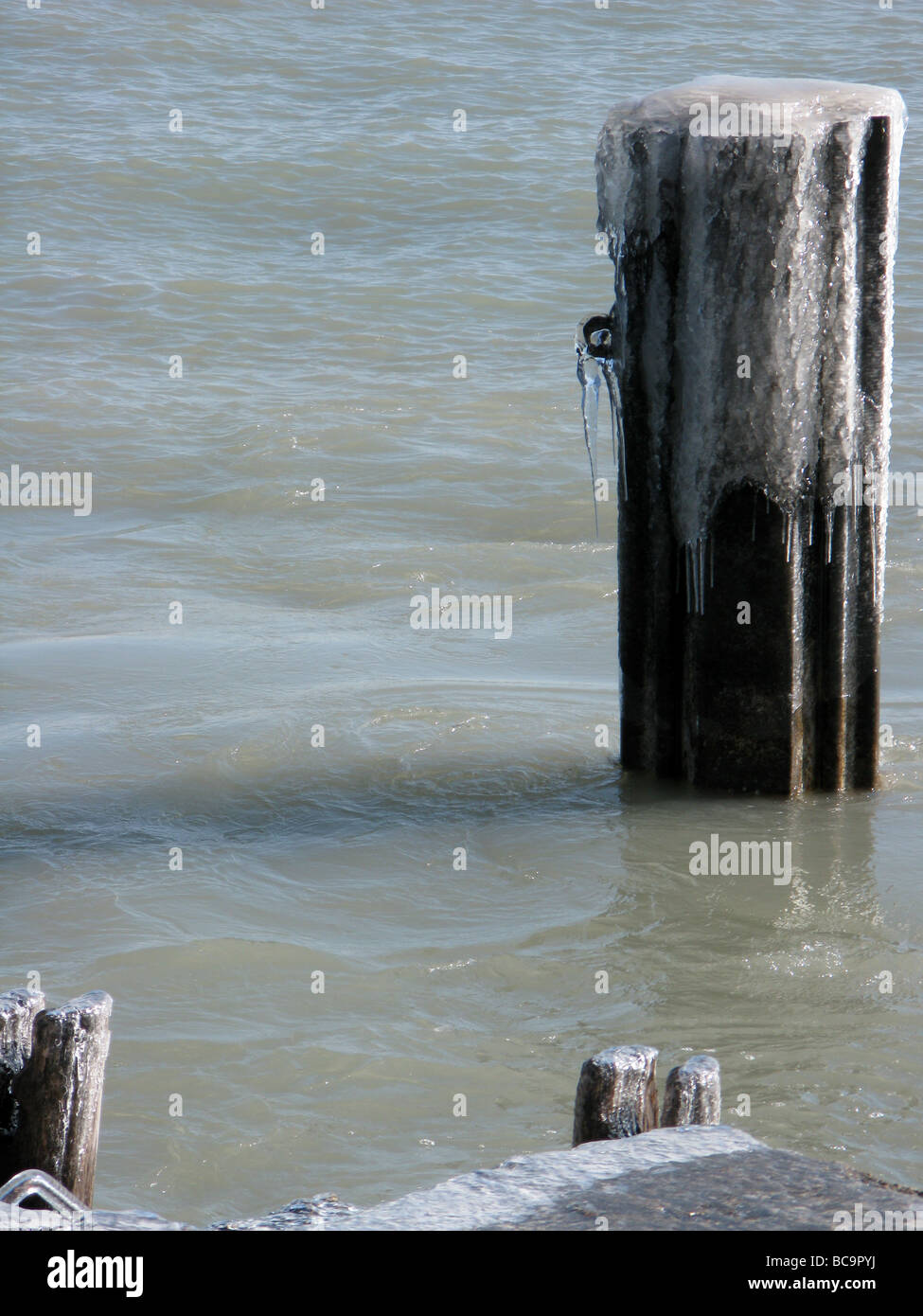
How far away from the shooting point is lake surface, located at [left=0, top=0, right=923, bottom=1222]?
3945mm

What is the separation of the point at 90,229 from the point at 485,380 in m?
4.96

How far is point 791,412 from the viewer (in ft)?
16.5

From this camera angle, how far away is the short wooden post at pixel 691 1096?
2771mm

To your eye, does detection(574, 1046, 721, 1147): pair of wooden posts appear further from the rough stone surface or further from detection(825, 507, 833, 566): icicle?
detection(825, 507, 833, 566): icicle

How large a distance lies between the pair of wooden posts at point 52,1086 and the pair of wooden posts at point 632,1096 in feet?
2.64

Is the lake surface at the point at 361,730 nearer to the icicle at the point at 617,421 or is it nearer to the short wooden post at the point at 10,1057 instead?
the short wooden post at the point at 10,1057

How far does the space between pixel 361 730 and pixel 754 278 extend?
87.0 inches

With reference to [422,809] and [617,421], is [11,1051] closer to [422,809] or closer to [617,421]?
[422,809]

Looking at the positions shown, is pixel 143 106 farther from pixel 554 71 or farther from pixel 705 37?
pixel 705 37

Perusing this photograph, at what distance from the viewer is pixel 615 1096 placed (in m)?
2.76

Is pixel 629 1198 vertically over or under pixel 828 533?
under

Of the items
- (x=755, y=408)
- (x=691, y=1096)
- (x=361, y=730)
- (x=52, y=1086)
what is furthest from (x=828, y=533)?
(x=52, y=1086)

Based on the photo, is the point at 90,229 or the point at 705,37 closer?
the point at 90,229

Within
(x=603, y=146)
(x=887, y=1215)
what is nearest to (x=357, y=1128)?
(x=887, y=1215)
